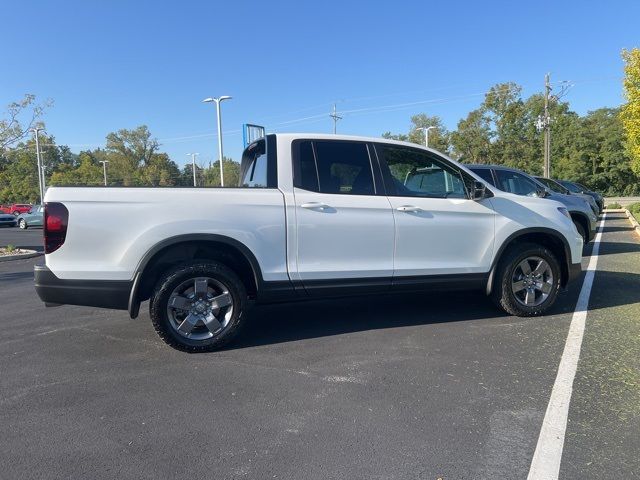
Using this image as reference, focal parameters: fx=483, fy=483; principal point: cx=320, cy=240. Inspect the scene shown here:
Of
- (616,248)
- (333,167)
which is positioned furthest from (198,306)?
(616,248)

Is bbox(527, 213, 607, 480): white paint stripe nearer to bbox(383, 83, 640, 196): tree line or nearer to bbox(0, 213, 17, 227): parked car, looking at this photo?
bbox(383, 83, 640, 196): tree line

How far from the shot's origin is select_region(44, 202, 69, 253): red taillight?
13.3 feet

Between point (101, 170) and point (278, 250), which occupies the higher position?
point (101, 170)

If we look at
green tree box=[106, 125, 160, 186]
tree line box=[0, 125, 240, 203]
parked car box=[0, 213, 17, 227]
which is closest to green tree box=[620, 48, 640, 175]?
parked car box=[0, 213, 17, 227]

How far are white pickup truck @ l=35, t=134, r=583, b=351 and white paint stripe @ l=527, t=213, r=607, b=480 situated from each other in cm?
85

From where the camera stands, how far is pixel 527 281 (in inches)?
218

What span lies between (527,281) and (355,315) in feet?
6.62

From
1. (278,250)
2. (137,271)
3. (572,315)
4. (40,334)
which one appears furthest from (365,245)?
(40,334)

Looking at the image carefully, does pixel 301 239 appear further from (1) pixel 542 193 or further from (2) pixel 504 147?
(2) pixel 504 147

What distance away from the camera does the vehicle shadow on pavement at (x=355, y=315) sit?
203 inches

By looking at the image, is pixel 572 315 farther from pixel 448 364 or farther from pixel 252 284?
pixel 252 284

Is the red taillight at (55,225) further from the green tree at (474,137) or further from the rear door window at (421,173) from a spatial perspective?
the green tree at (474,137)

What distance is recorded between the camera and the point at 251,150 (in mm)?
5570

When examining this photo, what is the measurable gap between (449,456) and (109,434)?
212cm
